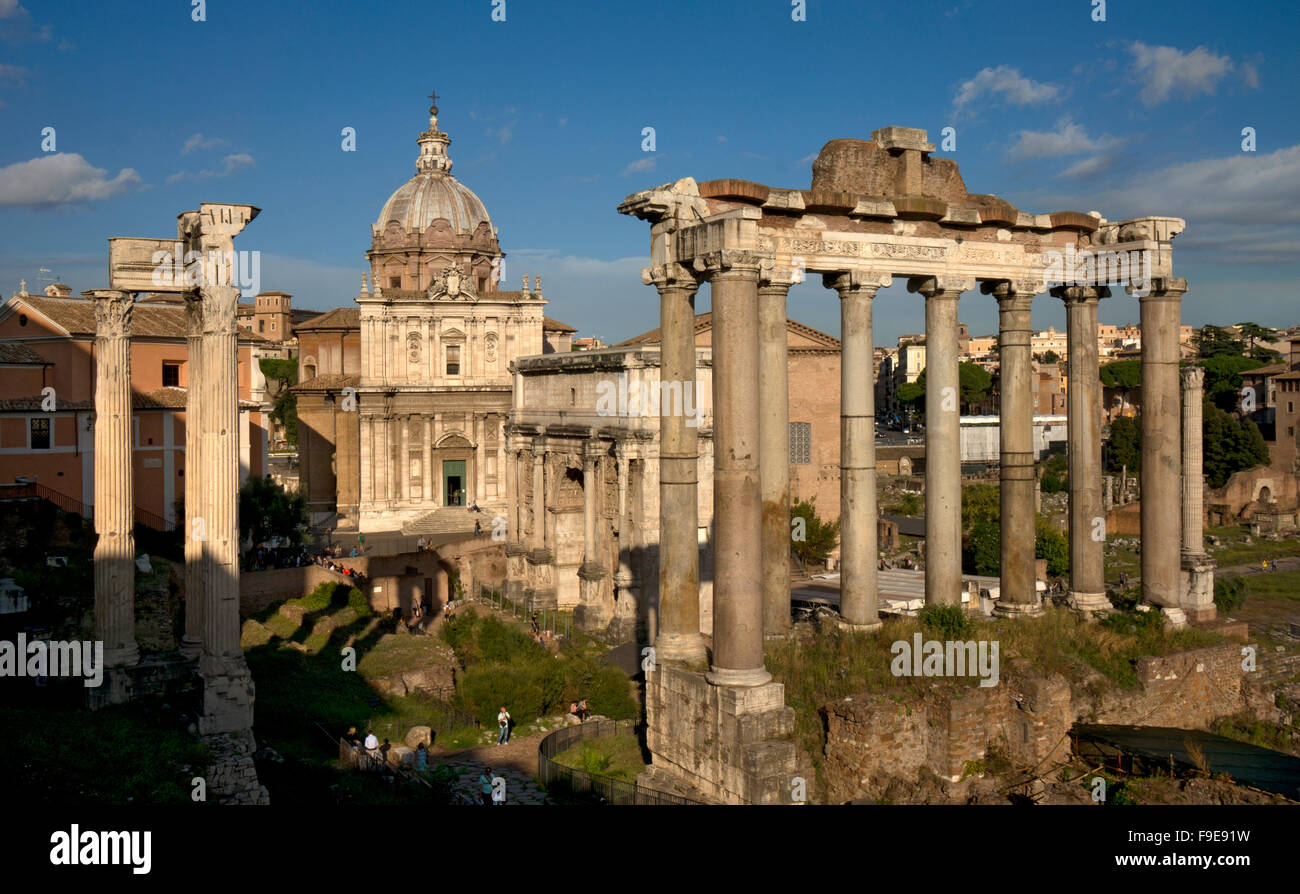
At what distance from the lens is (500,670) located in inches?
920

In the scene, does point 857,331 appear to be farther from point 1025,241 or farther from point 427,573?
point 427,573

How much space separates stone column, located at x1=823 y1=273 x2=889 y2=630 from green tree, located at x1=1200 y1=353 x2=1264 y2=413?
270 ft

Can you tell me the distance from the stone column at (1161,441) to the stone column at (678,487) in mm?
7598

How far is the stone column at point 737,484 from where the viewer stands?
12.1 m

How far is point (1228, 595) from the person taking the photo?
3259 cm

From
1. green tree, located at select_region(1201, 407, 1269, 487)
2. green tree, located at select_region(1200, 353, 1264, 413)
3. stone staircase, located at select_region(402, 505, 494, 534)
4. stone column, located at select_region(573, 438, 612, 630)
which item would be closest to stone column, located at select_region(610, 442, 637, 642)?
stone column, located at select_region(573, 438, 612, 630)

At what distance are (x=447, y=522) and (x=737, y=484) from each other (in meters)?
37.1

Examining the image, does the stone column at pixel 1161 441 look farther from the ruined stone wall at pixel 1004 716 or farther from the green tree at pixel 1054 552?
the green tree at pixel 1054 552

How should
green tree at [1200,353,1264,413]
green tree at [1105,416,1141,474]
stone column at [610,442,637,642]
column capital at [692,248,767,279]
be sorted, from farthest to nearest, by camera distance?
green tree at [1200,353,1264,413] → green tree at [1105,416,1141,474] → stone column at [610,442,637,642] → column capital at [692,248,767,279]

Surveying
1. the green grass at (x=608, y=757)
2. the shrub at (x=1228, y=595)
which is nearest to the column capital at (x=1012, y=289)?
the green grass at (x=608, y=757)

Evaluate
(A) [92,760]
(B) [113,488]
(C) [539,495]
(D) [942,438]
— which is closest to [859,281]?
(D) [942,438]

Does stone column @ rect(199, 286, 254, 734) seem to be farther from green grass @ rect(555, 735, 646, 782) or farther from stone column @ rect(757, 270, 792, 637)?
stone column @ rect(757, 270, 792, 637)

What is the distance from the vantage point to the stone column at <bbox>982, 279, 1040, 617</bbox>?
16047mm

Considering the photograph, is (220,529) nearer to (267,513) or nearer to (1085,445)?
(1085,445)
